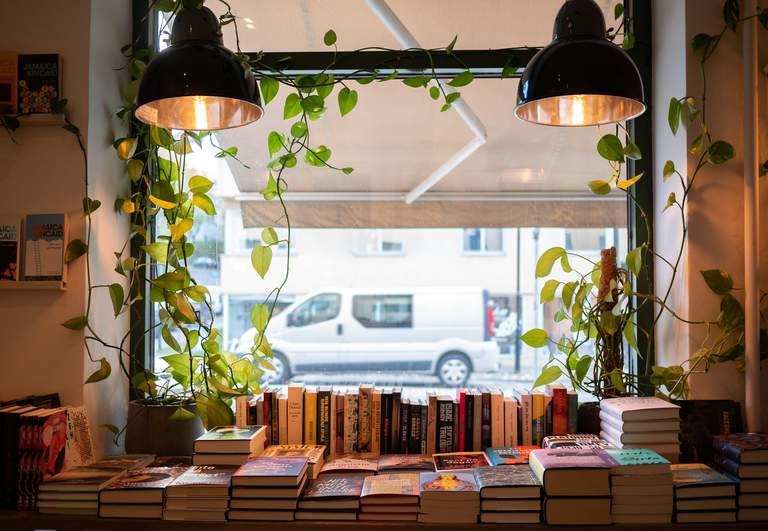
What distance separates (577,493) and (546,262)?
0.90 m

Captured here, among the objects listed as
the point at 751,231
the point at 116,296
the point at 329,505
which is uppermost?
the point at 751,231

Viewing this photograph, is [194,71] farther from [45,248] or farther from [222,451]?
[222,451]

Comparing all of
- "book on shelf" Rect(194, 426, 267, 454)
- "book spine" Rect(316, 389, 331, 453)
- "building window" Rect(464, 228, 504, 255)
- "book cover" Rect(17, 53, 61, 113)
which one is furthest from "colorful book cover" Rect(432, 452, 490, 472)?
"book cover" Rect(17, 53, 61, 113)

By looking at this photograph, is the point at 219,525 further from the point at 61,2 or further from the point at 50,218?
the point at 61,2

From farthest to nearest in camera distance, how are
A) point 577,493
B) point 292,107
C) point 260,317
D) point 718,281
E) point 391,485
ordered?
point 260,317, point 292,107, point 718,281, point 391,485, point 577,493

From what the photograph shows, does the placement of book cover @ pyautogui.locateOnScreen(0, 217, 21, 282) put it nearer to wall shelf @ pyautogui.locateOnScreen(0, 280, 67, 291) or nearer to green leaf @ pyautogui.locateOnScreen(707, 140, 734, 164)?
wall shelf @ pyautogui.locateOnScreen(0, 280, 67, 291)

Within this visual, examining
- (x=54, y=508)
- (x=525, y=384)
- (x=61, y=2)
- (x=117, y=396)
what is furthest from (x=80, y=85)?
(x=525, y=384)

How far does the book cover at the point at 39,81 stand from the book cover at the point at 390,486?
167 cm

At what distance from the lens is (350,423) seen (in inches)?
95.7

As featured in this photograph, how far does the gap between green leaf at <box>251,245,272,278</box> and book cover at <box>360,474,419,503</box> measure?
2.93 ft

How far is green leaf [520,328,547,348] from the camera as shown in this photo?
250cm

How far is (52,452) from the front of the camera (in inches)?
83.2

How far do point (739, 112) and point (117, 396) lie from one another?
8.20 feet

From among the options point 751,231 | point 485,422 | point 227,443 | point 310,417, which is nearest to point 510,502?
point 485,422
